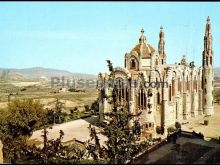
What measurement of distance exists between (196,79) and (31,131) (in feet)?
109

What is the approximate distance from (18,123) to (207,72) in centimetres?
3845

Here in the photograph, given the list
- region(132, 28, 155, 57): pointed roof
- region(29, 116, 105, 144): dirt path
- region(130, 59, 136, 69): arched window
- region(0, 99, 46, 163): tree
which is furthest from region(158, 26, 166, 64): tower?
region(0, 99, 46, 163): tree

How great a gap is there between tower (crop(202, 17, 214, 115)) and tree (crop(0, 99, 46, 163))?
33418 millimetres

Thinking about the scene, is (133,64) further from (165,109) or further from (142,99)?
(165,109)

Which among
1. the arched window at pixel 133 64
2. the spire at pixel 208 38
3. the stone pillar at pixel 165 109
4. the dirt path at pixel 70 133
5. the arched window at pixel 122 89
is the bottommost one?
the dirt path at pixel 70 133

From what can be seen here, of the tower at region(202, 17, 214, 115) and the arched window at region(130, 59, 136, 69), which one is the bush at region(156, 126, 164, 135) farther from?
the tower at region(202, 17, 214, 115)

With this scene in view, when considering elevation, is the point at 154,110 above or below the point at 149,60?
below

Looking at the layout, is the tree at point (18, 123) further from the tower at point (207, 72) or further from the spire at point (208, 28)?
the spire at point (208, 28)

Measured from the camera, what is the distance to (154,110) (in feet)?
154

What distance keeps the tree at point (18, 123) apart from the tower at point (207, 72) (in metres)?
33.4

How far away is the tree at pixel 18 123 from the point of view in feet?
118

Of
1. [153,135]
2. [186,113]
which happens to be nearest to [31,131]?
[153,135]

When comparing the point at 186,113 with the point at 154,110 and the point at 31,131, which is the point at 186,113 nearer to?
the point at 154,110

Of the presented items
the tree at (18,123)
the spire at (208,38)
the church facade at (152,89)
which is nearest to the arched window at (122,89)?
the church facade at (152,89)
